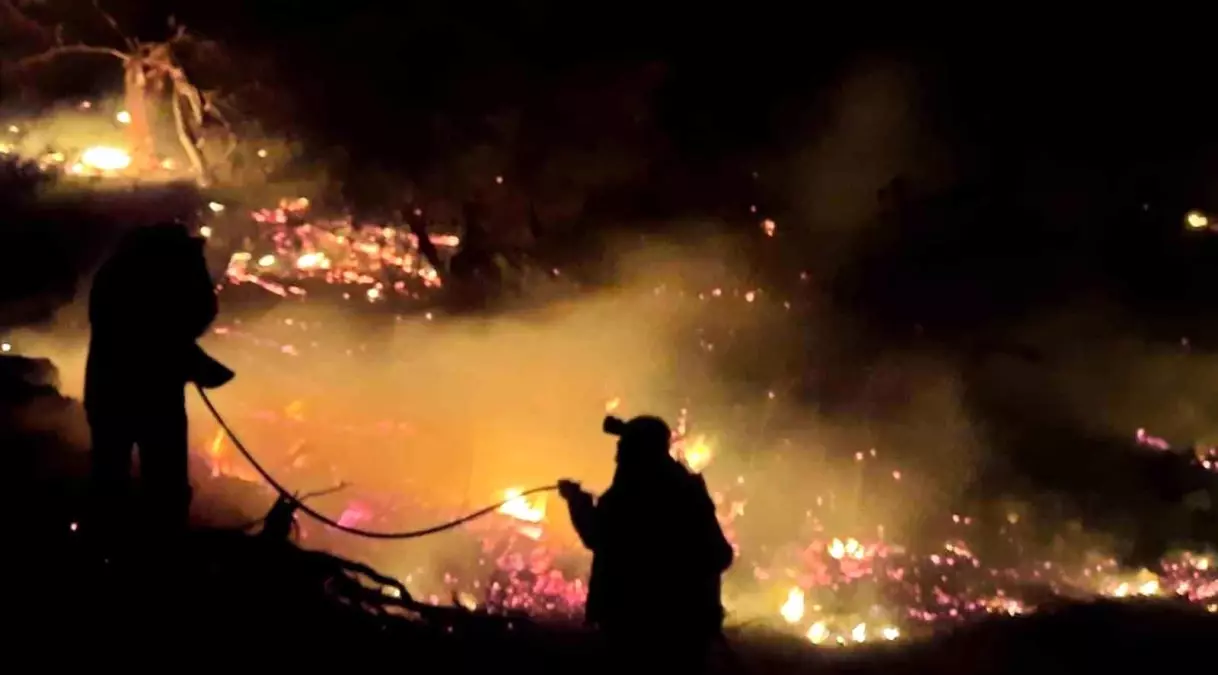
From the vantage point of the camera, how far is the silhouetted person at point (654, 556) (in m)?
5.36

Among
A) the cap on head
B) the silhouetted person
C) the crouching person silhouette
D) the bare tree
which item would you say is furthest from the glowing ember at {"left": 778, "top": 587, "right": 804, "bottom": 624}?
the bare tree

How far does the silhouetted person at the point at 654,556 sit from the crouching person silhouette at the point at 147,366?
85.8 inches

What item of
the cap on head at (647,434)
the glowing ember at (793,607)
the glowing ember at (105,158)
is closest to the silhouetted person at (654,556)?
the cap on head at (647,434)

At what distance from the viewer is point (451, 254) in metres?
17.5

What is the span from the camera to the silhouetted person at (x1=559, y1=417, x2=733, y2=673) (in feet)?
17.6

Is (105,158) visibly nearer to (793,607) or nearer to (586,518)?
(793,607)

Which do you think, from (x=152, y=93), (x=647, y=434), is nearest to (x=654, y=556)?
(x=647, y=434)

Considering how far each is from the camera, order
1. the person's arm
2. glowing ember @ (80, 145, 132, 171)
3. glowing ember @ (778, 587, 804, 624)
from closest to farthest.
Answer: the person's arm, glowing ember @ (778, 587, 804, 624), glowing ember @ (80, 145, 132, 171)

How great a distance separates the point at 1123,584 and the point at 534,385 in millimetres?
7367

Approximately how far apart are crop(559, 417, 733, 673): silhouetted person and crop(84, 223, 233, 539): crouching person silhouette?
7.15 feet

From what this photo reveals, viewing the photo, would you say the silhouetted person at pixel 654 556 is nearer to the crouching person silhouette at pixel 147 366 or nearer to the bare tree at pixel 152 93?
the crouching person silhouette at pixel 147 366

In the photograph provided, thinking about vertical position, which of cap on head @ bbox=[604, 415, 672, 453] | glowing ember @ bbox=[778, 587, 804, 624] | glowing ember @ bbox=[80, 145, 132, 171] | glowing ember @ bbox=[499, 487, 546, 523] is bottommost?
cap on head @ bbox=[604, 415, 672, 453]

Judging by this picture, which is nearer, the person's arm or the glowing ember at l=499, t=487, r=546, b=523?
the person's arm

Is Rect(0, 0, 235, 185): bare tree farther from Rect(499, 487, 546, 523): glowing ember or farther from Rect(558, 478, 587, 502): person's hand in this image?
Rect(558, 478, 587, 502): person's hand
